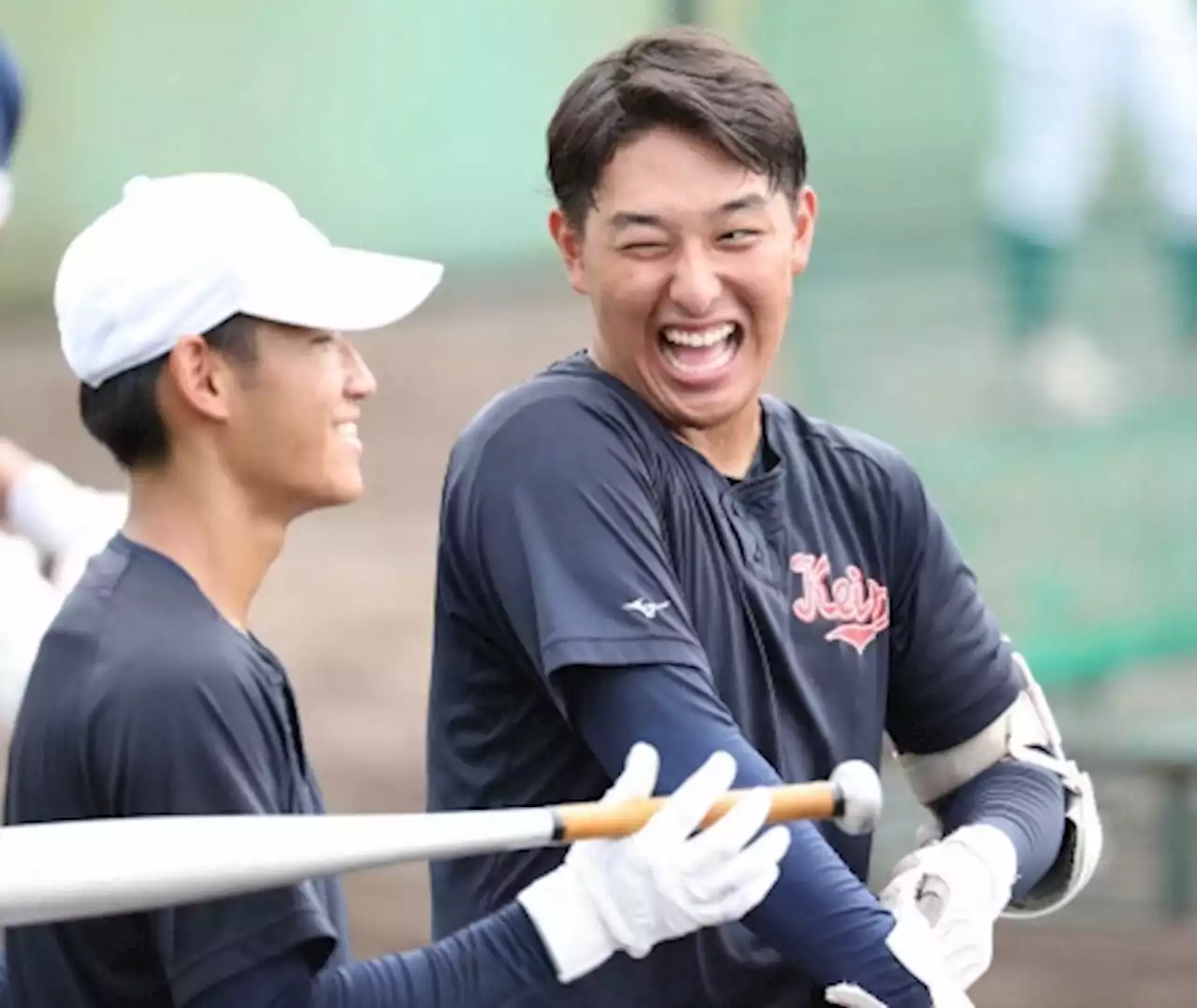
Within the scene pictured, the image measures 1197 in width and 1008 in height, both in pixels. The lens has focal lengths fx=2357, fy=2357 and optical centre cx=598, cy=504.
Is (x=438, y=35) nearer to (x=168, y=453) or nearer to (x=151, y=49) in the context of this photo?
(x=151, y=49)

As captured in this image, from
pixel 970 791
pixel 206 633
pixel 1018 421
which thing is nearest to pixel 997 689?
pixel 970 791

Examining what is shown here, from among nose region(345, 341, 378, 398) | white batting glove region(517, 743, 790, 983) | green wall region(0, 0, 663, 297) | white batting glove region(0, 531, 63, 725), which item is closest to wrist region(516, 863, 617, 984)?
A: white batting glove region(517, 743, 790, 983)

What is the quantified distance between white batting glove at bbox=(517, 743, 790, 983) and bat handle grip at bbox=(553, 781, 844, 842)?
11mm

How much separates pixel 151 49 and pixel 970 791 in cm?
564

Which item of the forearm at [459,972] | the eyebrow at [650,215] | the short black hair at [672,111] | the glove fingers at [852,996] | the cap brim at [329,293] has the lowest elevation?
the glove fingers at [852,996]

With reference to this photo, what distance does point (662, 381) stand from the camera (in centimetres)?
231

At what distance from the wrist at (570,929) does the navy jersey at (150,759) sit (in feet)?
0.60

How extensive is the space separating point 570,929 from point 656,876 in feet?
0.34

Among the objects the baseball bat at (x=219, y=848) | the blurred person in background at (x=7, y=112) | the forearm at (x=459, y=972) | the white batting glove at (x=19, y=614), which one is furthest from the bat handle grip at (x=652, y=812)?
the blurred person in background at (x=7, y=112)

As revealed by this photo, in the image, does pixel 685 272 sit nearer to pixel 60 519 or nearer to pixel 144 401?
pixel 144 401

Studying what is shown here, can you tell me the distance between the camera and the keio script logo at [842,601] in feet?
7.54

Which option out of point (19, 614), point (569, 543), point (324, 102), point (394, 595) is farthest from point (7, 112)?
point (324, 102)

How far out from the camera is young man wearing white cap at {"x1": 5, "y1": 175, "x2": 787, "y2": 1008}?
1.90 m

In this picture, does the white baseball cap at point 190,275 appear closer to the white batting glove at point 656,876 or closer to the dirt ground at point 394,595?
the white batting glove at point 656,876
